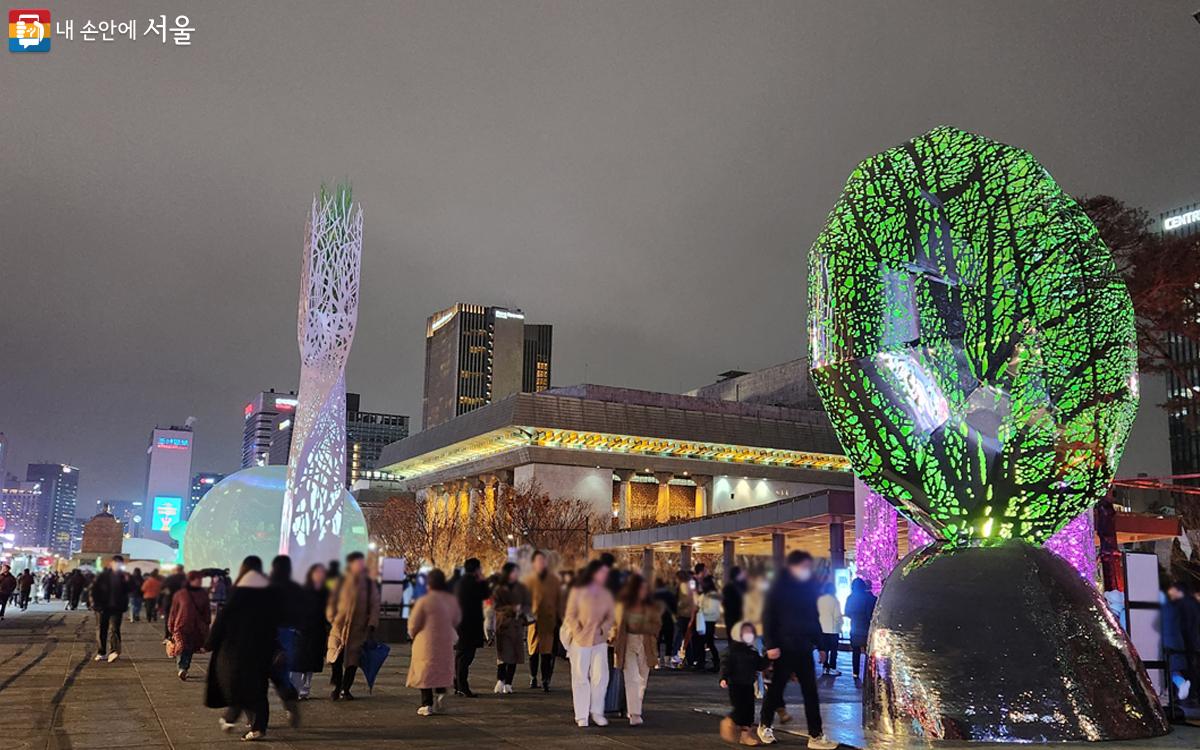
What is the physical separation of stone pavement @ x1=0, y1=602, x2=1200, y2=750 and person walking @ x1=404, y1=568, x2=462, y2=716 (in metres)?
0.38

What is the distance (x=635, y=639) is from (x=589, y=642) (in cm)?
62

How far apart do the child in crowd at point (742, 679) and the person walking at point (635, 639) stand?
135 centimetres

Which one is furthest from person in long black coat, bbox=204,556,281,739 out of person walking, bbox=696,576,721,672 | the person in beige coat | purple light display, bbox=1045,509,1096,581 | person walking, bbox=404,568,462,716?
purple light display, bbox=1045,509,1096,581

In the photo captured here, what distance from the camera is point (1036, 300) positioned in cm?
952

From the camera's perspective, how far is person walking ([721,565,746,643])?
7.54 meters

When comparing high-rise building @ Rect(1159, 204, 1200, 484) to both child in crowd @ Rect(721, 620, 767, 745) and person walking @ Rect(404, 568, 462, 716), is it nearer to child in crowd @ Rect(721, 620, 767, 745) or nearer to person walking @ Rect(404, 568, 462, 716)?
child in crowd @ Rect(721, 620, 767, 745)

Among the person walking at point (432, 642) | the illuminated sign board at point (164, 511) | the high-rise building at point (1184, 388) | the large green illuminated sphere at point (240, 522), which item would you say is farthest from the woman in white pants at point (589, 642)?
the illuminated sign board at point (164, 511)

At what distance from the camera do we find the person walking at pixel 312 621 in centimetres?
635

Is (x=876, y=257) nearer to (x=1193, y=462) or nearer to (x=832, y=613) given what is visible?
(x=832, y=613)

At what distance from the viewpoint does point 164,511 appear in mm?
124750

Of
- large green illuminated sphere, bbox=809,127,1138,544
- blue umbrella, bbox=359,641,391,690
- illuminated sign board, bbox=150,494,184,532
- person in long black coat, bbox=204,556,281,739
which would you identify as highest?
illuminated sign board, bbox=150,494,184,532

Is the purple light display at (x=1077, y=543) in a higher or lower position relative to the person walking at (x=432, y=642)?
higher

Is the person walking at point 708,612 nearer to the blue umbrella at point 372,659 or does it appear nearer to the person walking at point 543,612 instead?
the person walking at point 543,612

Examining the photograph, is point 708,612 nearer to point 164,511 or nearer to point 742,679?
point 742,679
